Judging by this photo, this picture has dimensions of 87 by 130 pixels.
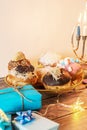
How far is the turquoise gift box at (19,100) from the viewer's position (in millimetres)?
744

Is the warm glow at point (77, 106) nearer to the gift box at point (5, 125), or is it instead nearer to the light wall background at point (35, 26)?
the gift box at point (5, 125)

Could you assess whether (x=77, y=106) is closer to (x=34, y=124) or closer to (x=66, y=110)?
(x=66, y=110)

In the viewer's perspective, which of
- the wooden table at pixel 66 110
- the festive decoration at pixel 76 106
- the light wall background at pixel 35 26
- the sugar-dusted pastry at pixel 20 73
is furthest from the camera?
the light wall background at pixel 35 26

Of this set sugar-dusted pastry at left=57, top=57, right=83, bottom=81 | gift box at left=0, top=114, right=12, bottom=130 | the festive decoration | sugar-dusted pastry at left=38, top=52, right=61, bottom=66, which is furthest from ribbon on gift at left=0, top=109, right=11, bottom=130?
sugar-dusted pastry at left=38, top=52, right=61, bottom=66

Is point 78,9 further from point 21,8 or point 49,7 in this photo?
point 21,8

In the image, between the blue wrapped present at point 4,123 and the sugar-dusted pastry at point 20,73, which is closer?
the blue wrapped present at point 4,123

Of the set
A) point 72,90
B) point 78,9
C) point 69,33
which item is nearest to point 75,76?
point 72,90

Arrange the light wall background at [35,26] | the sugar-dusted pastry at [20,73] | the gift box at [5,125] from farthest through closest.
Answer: the light wall background at [35,26] → the sugar-dusted pastry at [20,73] → the gift box at [5,125]

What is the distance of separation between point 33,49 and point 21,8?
230 mm

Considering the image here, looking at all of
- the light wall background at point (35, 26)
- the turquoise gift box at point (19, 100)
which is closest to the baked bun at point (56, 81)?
the turquoise gift box at point (19, 100)

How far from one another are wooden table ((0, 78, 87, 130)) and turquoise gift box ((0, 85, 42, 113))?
49 mm

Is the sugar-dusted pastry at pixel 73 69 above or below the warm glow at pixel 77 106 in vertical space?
above

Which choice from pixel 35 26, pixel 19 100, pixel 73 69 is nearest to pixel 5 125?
pixel 19 100

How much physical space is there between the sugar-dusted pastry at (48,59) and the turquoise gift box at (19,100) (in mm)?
385
